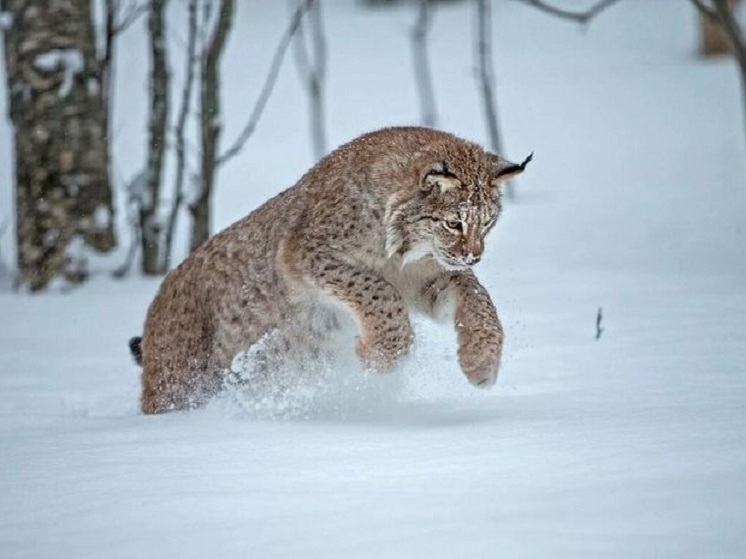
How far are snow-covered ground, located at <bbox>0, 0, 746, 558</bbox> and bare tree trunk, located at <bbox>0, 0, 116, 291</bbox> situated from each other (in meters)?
0.31

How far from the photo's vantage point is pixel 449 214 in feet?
15.4

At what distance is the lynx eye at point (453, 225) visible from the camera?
4695 mm

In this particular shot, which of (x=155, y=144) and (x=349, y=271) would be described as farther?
(x=155, y=144)

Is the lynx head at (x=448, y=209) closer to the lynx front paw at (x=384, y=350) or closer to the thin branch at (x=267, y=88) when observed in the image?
the lynx front paw at (x=384, y=350)

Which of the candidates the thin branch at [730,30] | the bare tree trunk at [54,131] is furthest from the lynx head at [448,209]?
the bare tree trunk at [54,131]

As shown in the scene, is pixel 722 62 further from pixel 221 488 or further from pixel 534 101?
pixel 221 488

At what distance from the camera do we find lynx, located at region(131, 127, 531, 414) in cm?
478

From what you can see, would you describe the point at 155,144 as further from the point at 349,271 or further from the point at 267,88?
the point at 349,271

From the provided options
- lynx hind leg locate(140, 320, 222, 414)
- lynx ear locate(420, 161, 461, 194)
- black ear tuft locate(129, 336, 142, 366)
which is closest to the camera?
lynx ear locate(420, 161, 461, 194)

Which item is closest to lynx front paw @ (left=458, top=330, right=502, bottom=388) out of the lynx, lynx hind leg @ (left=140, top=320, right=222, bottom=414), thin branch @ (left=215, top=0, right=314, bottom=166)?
the lynx

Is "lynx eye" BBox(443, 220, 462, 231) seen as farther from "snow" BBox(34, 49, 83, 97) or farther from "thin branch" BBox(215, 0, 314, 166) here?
"snow" BBox(34, 49, 83, 97)

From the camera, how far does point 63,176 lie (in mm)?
7898

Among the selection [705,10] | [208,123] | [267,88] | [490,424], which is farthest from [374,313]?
[267,88]

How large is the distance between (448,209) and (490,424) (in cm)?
82
